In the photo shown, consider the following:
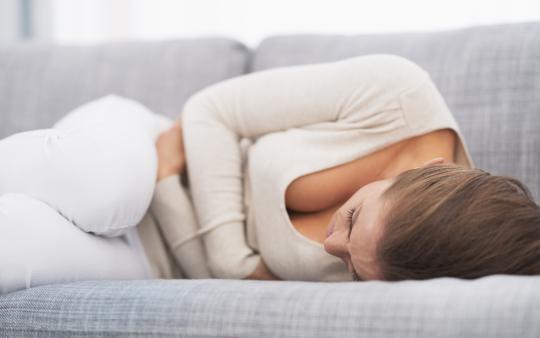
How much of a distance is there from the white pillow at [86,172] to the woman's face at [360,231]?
35cm

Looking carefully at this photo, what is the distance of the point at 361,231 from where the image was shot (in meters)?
0.92

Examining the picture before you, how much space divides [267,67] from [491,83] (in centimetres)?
53

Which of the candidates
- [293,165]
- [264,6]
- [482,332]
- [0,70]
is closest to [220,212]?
[293,165]

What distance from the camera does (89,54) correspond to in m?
1.76

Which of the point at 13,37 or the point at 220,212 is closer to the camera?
the point at 220,212

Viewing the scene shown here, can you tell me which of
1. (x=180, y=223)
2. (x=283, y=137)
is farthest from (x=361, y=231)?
(x=180, y=223)

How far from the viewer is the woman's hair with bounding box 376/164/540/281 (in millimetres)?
820

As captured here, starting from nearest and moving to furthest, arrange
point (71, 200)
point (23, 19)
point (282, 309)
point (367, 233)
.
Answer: point (282, 309)
point (367, 233)
point (71, 200)
point (23, 19)

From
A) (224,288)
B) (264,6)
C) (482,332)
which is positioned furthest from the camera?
(264,6)

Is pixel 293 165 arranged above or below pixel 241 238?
above

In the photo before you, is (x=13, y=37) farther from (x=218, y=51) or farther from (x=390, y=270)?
(x=390, y=270)

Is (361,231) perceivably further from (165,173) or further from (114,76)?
(114,76)

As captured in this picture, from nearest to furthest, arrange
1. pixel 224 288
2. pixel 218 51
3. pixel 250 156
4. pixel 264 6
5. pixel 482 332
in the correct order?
pixel 482 332 → pixel 224 288 → pixel 250 156 → pixel 218 51 → pixel 264 6

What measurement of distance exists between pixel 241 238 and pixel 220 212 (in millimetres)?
61
